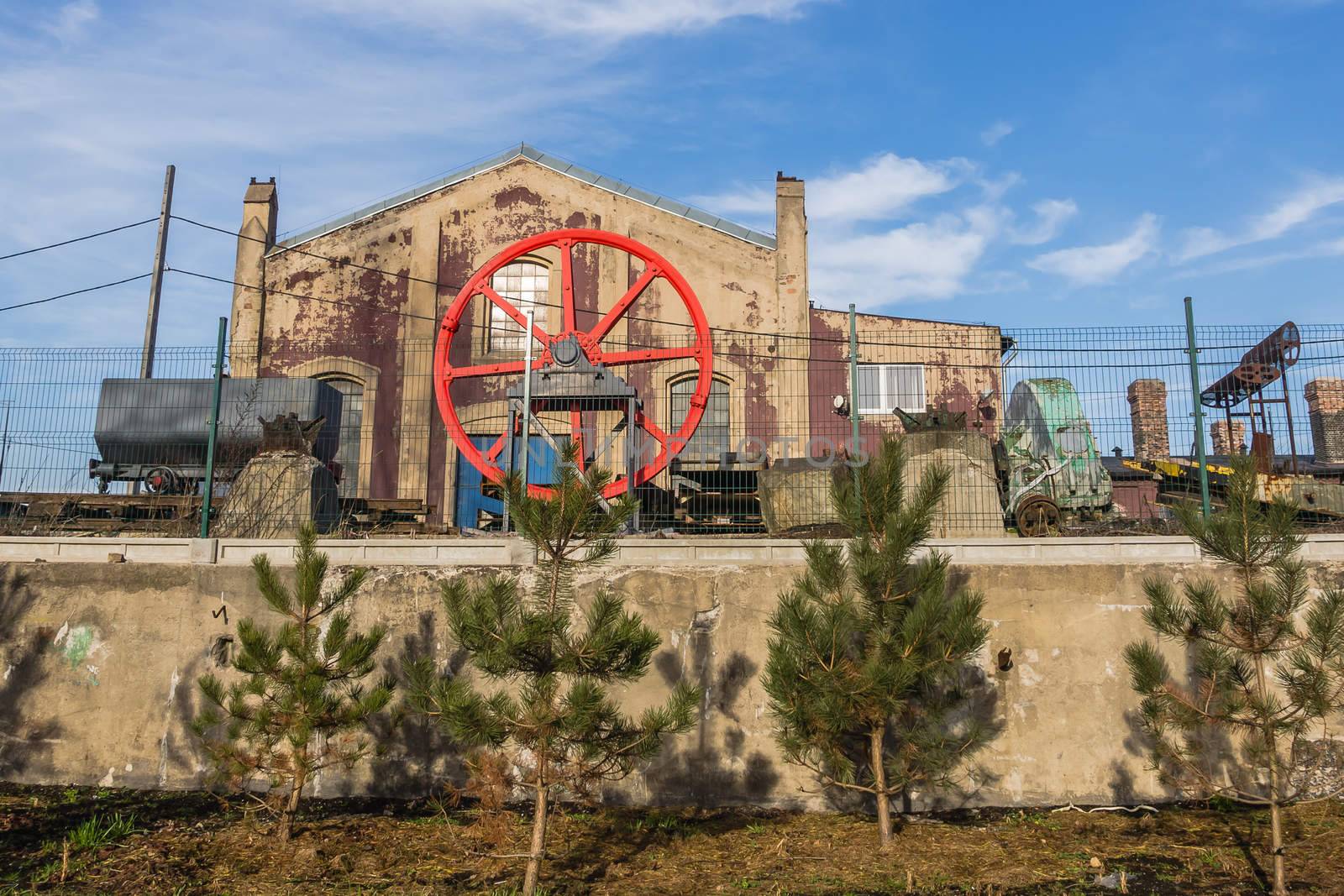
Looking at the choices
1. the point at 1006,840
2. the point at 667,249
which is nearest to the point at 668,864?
the point at 1006,840

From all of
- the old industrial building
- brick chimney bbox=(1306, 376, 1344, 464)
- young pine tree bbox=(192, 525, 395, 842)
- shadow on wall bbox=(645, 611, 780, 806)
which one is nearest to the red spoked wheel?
the old industrial building

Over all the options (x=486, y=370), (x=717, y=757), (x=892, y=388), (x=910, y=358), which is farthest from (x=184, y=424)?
(x=910, y=358)

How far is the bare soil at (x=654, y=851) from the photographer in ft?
17.3

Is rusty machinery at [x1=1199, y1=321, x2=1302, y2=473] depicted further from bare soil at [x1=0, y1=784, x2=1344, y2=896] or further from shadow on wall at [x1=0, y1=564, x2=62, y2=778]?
shadow on wall at [x1=0, y1=564, x2=62, y2=778]

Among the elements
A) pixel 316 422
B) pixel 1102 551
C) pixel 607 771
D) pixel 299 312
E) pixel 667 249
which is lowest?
pixel 607 771

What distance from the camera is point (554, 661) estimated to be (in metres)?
5.00

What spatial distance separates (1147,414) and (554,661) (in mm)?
5622

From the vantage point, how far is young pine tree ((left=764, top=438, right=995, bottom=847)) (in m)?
5.48

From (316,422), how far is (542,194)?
7.55 m

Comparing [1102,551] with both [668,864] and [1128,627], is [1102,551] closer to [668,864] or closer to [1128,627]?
[1128,627]

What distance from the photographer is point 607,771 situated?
518 cm

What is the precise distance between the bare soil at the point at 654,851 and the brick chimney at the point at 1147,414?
3.01m

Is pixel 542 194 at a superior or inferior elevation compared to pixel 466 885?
superior

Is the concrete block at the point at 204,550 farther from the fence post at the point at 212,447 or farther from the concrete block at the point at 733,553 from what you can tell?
the concrete block at the point at 733,553
